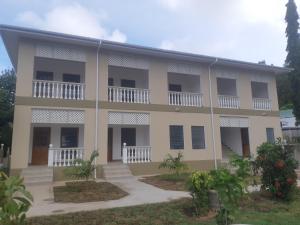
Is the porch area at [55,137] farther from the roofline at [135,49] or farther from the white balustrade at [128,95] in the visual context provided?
the roofline at [135,49]

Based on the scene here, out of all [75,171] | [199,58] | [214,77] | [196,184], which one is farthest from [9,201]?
[214,77]

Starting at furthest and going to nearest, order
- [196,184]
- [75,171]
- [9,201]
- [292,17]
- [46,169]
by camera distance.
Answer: [292,17] → [46,169] → [75,171] → [196,184] → [9,201]

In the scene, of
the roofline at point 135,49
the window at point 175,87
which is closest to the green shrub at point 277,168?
the roofline at point 135,49

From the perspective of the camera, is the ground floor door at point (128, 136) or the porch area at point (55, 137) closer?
the porch area at point (55, 137)

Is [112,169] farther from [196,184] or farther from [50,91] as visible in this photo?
[196,184]

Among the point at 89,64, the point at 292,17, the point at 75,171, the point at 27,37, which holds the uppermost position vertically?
the point at 292,17

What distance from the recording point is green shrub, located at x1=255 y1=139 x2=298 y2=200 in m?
8.70

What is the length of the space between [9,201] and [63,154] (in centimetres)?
1126

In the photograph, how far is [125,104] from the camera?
15.6 m

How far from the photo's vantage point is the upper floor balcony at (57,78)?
1416cm

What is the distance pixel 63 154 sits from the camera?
14.0 meters

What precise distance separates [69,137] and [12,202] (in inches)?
540

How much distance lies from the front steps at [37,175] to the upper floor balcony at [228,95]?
11522 millimetres

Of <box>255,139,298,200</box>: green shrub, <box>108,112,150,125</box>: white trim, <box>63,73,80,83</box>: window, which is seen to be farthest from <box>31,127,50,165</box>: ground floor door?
<box>255,139,298,200</box>: green shrub
